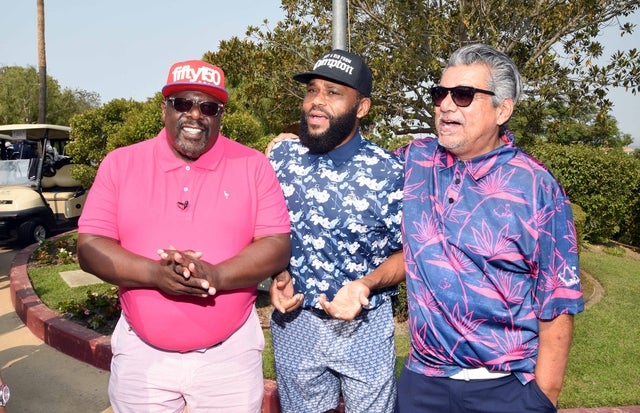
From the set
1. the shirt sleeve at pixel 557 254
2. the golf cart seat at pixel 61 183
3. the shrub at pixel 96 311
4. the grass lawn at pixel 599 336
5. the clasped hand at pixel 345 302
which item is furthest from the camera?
the golf cart seat at pixel 61 183

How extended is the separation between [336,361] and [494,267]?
88 centimetres

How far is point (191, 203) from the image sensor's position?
8.02 feet

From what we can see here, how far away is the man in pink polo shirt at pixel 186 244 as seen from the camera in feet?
7.88

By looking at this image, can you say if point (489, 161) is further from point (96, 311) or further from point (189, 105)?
point (96, 311)

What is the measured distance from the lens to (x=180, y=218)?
7.94 feet

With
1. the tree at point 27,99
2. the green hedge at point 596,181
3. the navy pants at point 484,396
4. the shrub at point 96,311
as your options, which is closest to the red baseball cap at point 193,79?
the navy pants at point 484,396

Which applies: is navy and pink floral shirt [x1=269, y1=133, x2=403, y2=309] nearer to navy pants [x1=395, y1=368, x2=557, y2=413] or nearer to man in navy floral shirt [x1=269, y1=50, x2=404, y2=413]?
man in navy floral shirt [x1=269, y1=50, x2=404, y2=413]

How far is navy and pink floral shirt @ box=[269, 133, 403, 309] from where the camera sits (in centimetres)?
261

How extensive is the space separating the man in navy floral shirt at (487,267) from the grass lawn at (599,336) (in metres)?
2.19

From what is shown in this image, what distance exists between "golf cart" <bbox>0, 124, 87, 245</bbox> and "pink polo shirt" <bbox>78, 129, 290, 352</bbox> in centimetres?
835

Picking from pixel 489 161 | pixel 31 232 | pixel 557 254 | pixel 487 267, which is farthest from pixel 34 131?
pixel 557 254

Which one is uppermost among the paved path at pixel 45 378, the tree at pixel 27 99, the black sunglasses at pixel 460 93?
the tree at pixel 27 99

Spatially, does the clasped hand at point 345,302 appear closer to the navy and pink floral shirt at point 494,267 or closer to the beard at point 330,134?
the navy and pink floral shirt at point 494,267

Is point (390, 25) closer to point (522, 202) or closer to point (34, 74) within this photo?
point (522, 202)
